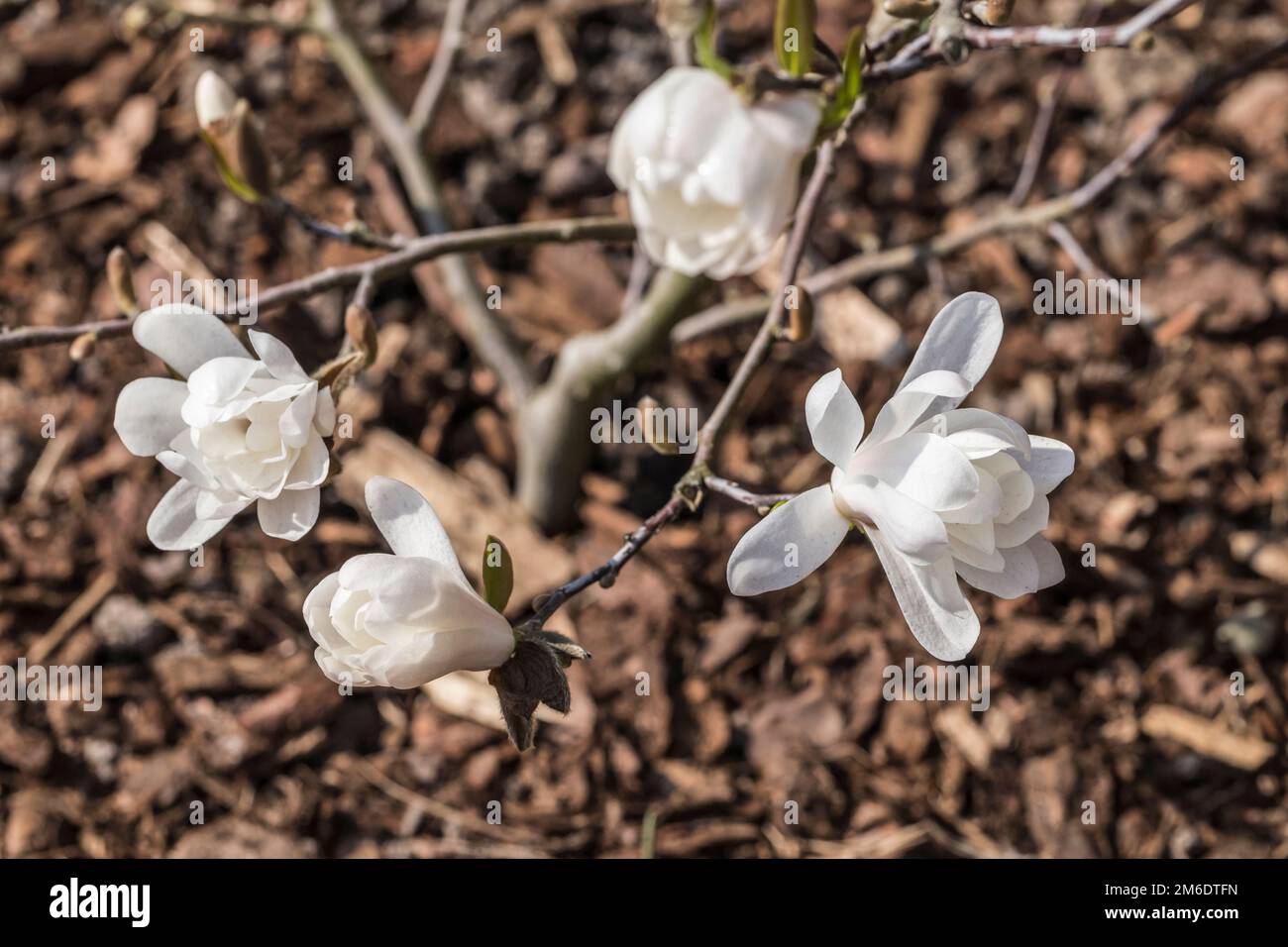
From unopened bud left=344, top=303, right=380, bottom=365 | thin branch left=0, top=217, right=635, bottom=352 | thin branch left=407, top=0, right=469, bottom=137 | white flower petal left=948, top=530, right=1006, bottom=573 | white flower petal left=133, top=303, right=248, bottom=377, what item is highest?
thin branch left=407, top=0, right=469, bottom=137

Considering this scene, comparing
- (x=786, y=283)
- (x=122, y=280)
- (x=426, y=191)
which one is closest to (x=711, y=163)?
(x=786, y=283)

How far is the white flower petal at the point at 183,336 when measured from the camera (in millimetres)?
878

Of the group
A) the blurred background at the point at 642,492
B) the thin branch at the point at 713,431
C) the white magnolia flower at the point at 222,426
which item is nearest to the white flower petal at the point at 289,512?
the white magnolia flower at the point at 222,426

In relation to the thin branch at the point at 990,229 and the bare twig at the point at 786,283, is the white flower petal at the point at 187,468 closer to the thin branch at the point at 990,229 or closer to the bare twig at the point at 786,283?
the bare twig at the point at 786,283

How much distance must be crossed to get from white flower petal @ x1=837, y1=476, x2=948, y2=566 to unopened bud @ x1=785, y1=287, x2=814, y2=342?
0.68 feet

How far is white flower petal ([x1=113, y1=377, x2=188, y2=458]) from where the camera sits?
34.3 inches

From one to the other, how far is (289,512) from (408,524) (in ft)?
0.34

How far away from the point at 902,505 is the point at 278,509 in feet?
1.72

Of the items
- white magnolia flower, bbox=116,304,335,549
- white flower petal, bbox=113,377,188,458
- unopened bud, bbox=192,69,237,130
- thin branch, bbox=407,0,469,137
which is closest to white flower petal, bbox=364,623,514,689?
white magnolia flower, bbox=116,304,335,549

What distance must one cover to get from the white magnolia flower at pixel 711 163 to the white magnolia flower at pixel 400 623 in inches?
13.1

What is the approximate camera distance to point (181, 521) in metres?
0.91

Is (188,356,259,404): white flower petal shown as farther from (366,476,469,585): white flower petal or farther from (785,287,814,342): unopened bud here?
(785,287,814,342): unopened bud

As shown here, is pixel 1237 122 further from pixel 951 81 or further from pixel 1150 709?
pixel 1150 709
